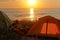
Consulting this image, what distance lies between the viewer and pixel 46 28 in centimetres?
452

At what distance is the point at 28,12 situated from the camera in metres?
7.09

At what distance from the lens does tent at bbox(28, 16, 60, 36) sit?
14.7ft

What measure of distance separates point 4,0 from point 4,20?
206 cm

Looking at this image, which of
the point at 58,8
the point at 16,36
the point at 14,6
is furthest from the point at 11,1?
the point at 16,36

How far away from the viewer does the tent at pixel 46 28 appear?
4.48m

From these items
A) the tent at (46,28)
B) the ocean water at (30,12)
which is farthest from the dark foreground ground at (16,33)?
the ocean water at (30,12)

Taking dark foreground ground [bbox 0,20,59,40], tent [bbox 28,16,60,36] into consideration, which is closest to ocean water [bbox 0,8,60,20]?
dark foreground ground [bbox 0,20,59,40]

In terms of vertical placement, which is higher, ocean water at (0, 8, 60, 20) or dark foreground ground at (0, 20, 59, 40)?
ocean water at (0, 8, 60, 20)

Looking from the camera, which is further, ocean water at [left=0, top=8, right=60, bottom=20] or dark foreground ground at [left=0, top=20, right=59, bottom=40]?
ocean water at [left=0, top=8, right=60, bottom=20]

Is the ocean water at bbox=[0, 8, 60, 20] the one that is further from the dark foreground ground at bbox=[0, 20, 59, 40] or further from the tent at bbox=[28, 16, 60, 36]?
the tent at bbox=[28, 16, 60, 36]

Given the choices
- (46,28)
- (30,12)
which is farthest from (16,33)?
(30,12)

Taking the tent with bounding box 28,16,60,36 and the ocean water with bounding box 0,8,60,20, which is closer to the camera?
the tent with bounding box 28,16,60,36

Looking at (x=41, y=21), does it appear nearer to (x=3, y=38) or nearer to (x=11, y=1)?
(x=3, y=38)

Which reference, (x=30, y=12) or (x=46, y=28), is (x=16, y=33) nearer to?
(x=46, y=28)
